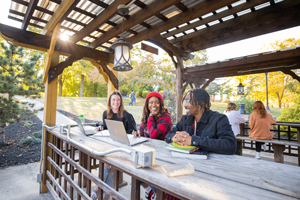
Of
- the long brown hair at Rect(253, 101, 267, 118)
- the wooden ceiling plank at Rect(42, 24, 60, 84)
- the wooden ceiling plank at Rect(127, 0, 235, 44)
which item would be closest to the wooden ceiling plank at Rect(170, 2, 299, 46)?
the wooden ceiling plank at Rect(127, 0, 235, 44)

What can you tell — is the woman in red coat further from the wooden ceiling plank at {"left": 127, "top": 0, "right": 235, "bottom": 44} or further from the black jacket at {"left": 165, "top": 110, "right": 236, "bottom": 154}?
the black jacket at {"left": 165, "top": 110, "right": 236, "bottom": 154}

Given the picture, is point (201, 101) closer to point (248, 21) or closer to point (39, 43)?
point (248, 21)

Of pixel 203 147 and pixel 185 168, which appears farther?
pixel 203 147

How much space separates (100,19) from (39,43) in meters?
1.11

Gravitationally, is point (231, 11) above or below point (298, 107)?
above

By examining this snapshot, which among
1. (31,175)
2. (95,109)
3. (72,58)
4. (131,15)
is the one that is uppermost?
(131,15)

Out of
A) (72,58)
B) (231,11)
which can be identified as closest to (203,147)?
(231,11)

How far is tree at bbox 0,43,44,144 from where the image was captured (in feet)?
14.2

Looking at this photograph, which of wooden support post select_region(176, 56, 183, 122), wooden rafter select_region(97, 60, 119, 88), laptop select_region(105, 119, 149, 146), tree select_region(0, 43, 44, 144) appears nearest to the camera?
laptop select_region(105, 119, 149, 146)

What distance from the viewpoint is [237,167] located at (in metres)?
0.96

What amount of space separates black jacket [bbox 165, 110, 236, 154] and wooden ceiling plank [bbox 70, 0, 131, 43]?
Result: 5.38 feet

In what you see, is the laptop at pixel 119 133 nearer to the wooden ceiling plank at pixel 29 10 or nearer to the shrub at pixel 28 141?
the wooden ceiling plank at pixel 29 10

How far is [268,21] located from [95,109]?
30.6 ft

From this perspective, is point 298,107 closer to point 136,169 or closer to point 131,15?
point 131,15
